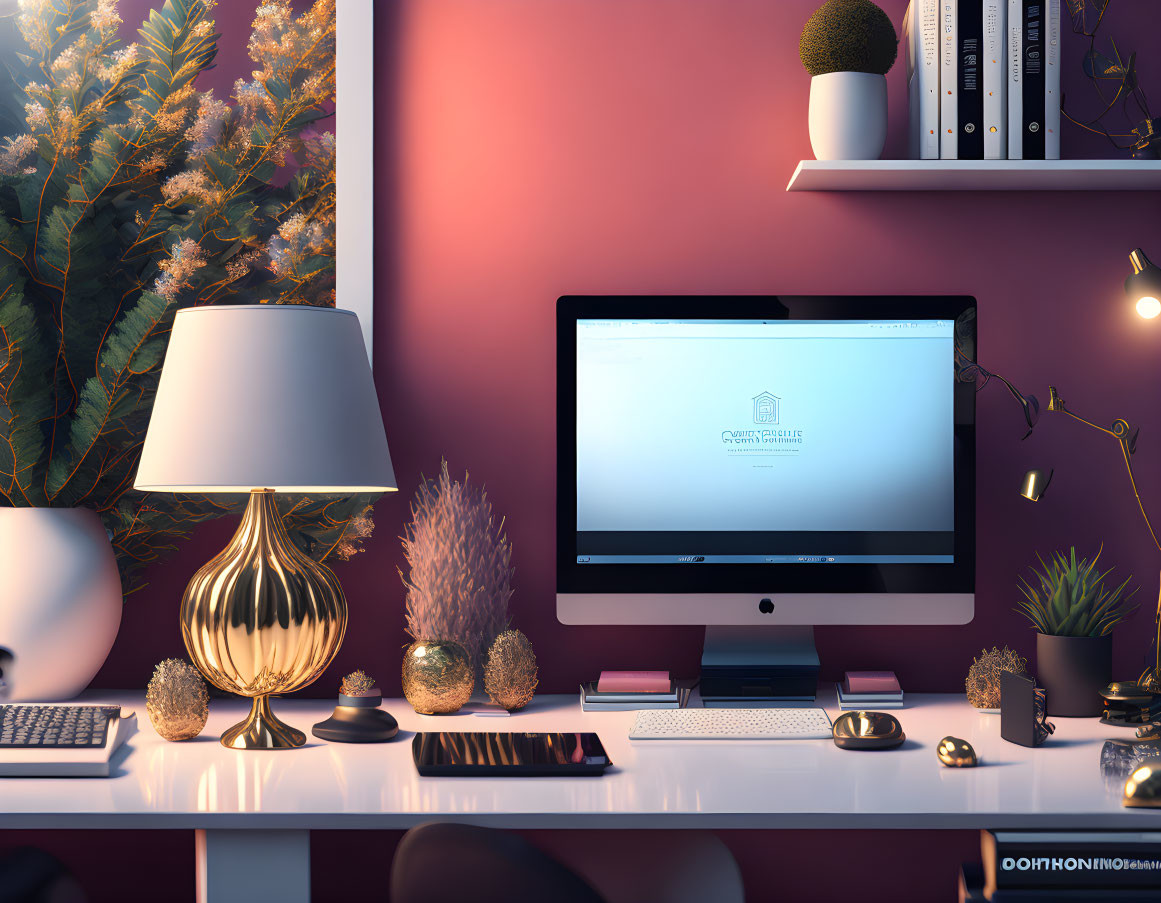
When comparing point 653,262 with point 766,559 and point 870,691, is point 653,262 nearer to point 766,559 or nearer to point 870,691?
point 766,559

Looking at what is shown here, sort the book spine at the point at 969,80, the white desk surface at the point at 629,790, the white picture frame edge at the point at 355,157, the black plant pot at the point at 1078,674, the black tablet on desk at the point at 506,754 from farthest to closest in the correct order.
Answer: the white picture frame edge at the point at 355,157 → the book spine at the point at 969,80 → the black plant pot at the point at 1078,674 → the black tablet on desk at the point at 506,754 → the white desk surface at the point at 629,790

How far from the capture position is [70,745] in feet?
4.57

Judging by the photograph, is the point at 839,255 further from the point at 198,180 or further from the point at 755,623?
the point at 198,180

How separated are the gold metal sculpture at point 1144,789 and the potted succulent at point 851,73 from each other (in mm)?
1125

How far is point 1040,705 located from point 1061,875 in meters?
0.34

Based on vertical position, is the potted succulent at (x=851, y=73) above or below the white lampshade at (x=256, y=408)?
above

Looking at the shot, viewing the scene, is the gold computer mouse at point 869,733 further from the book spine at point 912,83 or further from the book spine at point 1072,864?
the book spine at point 912,83

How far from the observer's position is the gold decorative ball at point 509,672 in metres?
1.71

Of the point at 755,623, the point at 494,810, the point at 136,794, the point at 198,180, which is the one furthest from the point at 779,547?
the point at 198,180

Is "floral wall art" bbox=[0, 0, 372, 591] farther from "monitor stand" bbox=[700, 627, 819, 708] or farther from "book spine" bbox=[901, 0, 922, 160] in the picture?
"book spine" bbox=[901, 0, 922, 160]

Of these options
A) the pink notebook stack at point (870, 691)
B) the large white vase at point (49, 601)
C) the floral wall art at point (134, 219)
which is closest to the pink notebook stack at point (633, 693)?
the pink notebook stack at point (870, 691)

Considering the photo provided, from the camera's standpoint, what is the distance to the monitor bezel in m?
1.76

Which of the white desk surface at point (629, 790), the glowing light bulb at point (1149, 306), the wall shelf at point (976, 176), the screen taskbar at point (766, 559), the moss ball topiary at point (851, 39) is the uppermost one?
the moss ball topiary at point (851, 39)

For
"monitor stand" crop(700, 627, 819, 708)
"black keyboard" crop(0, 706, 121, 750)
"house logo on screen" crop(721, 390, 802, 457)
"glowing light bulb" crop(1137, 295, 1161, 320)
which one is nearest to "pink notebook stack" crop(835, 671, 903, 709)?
"monitor stand" crop(700, 627, 819, 708)
